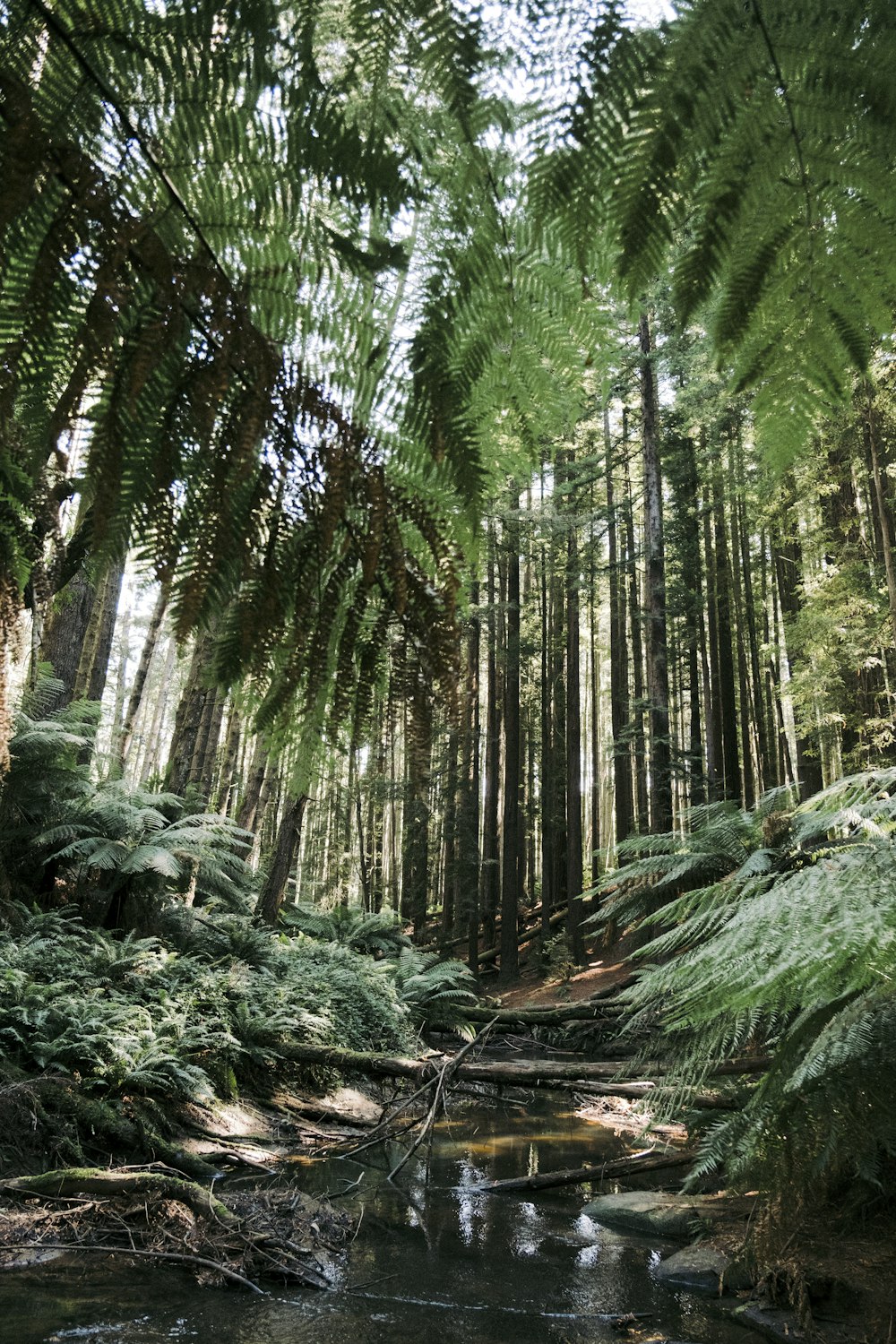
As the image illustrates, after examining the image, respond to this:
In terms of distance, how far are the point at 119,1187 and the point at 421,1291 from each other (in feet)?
5.77

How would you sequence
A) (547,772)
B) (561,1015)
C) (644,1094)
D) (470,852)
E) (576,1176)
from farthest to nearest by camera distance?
(547,772) < (470,852) < (561,1015) < (576,1176) < (644,1094)

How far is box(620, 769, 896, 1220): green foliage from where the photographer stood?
2135 mm

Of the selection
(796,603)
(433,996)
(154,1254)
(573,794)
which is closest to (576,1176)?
(154,1254)

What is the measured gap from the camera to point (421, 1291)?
431 centimetres

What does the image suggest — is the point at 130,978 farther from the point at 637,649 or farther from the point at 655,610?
the point at 637,649

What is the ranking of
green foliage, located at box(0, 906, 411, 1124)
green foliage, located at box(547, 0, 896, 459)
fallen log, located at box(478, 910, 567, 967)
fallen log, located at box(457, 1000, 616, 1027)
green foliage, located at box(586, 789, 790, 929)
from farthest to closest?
fallen log, located at box(478, 910, 567, 967) < fallen log, located at box(457, 1000, 616, 1027) < green foliage, located at box(586, 789, 790, 929) < green foliage, located at box(0, 906, 411, 1124) < green foliage, located at box(547, 0, 896, 459)

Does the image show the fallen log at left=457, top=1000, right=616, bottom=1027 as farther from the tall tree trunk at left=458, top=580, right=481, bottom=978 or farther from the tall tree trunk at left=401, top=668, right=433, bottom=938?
the tall tree trunk at left=458, top=580, right=481, bottom=978

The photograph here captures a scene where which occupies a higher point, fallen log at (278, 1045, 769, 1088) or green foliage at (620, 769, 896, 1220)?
green foliage at (620, 769, 896, 1220)

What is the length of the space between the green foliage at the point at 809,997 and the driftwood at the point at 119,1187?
2757 millimetres

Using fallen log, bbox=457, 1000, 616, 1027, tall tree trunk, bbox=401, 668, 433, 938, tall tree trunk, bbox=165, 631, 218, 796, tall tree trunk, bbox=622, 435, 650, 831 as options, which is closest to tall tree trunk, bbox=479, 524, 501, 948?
tall tree trunk, bbox=401, 668, 433, 938

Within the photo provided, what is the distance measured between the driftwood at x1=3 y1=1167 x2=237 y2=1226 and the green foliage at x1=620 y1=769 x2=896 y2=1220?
9.04 ft

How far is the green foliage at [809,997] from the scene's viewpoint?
213 cm

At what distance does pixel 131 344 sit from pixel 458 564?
1.80 feet

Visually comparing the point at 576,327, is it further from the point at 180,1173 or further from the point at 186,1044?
the point at 186,1044
